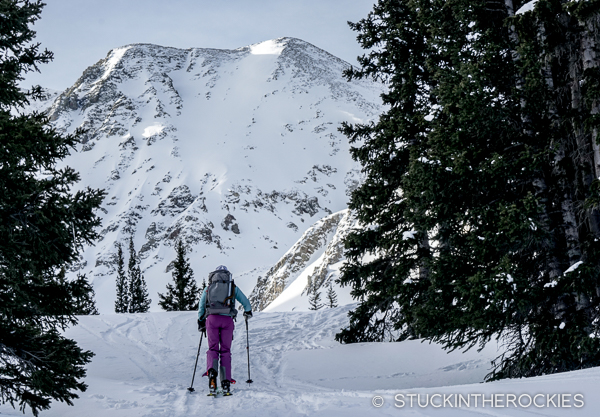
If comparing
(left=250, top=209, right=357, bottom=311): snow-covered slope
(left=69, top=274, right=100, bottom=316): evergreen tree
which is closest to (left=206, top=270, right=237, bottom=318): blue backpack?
(left=69, top=274, right=100, bottom=316): evergreen tree

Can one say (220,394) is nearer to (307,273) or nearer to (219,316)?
(219,316)

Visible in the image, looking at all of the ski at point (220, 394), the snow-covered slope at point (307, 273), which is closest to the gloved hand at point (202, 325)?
the ski at point (220, 394)

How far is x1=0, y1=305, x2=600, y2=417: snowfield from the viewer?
16.0 feet

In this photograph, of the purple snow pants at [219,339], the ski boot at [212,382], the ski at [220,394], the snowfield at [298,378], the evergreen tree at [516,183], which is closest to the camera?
the snowfield at [298,378]

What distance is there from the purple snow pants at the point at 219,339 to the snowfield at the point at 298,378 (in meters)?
0.61

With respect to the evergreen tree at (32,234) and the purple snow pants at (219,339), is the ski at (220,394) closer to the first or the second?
the purple snow pants at (219,339)

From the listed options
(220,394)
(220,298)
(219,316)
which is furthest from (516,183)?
(220,394)

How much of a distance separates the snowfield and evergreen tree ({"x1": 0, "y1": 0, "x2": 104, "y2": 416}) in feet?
2.46

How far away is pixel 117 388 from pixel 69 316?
6.02 feet

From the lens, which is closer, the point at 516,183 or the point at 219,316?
the point at 516,183

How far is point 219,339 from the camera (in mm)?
8539

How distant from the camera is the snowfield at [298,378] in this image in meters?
4.89

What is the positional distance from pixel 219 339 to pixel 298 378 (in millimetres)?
3202

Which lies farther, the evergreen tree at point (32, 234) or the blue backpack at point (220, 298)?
the blue backpack at point (220, 298)
